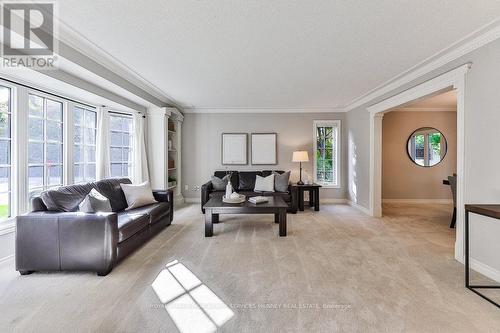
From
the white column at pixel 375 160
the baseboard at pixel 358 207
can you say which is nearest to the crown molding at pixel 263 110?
the white column at pixel 375 160

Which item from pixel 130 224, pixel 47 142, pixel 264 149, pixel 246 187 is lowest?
pixel 130 224

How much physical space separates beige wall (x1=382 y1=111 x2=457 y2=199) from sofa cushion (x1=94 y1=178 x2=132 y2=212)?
6263 mm

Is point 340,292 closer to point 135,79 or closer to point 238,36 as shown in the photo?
point 238,36

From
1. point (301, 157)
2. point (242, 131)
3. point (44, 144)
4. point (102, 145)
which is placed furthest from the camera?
point (242, 131)

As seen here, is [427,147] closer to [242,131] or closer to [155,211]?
[242,131]

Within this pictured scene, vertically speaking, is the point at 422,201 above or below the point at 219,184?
below

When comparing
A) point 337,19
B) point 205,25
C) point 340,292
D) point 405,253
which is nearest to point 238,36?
point 205,25

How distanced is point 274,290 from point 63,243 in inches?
88.3

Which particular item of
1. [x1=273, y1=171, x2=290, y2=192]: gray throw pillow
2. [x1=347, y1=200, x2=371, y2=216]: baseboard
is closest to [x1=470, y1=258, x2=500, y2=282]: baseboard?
[x1=347, y1=200, x2=371, y2=216]: baseboard

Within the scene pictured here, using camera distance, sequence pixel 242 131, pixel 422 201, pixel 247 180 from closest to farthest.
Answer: pixel 247 180
pixel 422 201
pixel 242 131

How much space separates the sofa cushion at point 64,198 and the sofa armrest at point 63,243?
225 mm

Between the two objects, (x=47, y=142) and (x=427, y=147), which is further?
(x=427, y=147)

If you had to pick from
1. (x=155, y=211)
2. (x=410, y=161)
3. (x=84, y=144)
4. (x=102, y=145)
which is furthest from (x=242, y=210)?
(x=410, y=161)

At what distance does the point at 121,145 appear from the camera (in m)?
4.80
